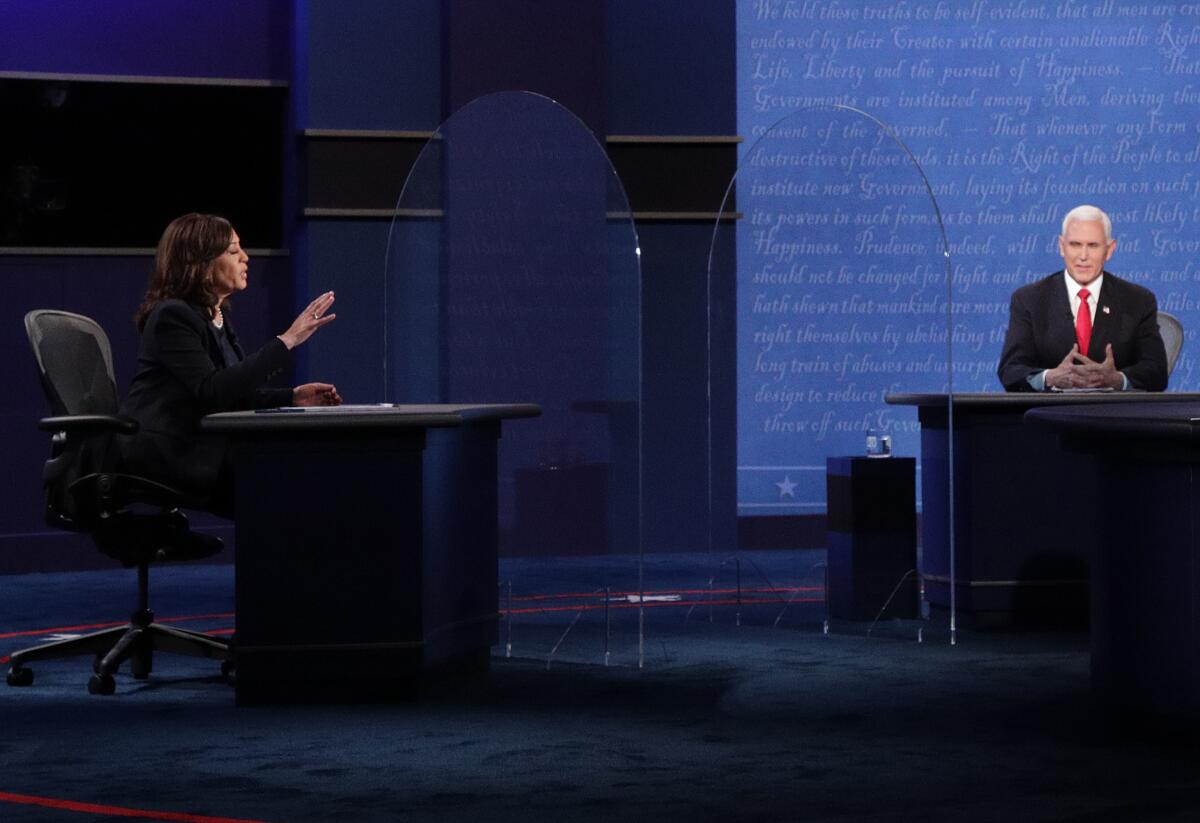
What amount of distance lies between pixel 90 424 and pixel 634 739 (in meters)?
1.71

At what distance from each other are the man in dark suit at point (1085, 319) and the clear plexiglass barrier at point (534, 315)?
1602mm

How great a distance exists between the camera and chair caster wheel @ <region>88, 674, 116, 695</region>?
195 inches

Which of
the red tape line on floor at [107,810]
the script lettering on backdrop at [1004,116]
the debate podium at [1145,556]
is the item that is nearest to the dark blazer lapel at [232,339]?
the red tape line on floor at [107,810]

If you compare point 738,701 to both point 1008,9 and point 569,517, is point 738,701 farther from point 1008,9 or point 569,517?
point 1008,9

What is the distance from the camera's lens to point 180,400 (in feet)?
16.7

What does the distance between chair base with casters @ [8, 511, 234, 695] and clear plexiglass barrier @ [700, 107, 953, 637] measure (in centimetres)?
185

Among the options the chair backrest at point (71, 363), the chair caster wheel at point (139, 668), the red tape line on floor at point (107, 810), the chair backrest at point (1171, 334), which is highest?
the chair backrest at point (1171, 334)

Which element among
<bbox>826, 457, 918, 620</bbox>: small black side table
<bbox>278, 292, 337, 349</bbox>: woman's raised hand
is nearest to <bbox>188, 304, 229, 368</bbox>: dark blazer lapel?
<bbox>278, 292, 337, 349</bbox>: woman's raised hand

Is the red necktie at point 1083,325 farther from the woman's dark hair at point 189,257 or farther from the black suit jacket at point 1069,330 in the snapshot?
the woman's dark hair at point 189,257

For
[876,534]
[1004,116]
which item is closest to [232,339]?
[876,534]

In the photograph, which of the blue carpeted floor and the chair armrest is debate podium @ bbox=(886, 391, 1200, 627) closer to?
the blue carpeted floor

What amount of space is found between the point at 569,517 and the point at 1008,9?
189 inches

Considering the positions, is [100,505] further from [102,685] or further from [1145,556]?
[1145,556]

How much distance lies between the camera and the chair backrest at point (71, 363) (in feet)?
16.8
